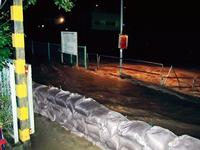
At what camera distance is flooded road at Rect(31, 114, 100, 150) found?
5.97 meters

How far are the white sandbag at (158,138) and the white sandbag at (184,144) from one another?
12cm

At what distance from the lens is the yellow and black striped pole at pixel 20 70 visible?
5.65 m

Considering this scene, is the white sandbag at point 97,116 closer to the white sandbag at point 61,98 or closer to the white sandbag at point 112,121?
the white sandbag at point 112,121

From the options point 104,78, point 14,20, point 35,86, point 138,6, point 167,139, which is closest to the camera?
point 167,139

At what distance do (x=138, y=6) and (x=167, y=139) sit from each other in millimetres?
38622

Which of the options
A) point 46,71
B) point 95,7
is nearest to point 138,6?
point 95,7

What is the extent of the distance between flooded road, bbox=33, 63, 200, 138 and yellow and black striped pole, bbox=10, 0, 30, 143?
3731 mm

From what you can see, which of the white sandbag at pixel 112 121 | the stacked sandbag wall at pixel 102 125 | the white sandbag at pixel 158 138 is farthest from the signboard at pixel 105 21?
the white sandbag at pixel 158 138

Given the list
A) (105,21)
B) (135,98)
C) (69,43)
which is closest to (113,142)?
(135,98)

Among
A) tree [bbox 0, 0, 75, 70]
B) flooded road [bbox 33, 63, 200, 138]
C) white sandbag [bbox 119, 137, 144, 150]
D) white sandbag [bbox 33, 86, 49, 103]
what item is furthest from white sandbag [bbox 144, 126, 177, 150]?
white sandbag [bbox 33, 86, 49, 103]

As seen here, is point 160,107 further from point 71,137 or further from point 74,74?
point 74,74

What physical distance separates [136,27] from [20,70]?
36.0m

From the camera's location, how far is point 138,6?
41.0 metres

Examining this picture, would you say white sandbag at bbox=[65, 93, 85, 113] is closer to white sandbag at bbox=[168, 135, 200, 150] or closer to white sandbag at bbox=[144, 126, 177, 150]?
white sandbag at bbox=[144, 126, 177, 150]
